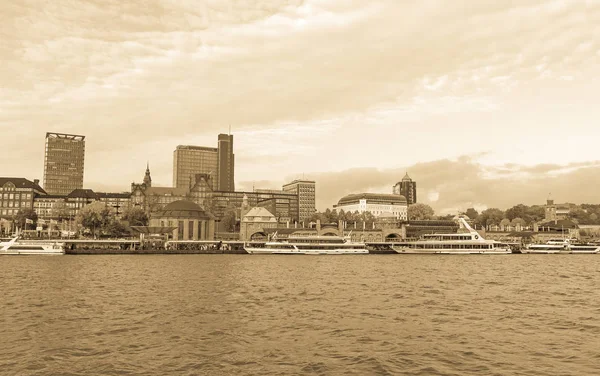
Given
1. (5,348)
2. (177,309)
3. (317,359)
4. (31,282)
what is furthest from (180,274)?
(317,359)

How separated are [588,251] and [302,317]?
135876mm

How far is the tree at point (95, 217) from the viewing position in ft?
509

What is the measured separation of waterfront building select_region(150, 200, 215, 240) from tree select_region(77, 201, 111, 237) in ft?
63.8

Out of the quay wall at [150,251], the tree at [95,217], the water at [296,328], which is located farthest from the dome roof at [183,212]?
the water at [296,328]

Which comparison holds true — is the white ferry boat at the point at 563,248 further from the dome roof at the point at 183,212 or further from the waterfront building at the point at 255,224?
the dome roof at the point at 183,212

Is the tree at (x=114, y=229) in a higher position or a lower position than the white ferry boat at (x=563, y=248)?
higher

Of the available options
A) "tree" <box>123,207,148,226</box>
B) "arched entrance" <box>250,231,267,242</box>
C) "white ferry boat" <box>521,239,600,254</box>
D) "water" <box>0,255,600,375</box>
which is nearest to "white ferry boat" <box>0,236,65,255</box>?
"tree" <box>123,207,148,226</box>

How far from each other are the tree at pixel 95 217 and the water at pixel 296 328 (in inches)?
3777

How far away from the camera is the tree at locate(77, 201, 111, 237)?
15525 cm

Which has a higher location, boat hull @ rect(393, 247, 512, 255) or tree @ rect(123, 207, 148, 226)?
tree @ rect(123, 207, 148, 226)

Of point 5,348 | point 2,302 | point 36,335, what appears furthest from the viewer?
point 2,302

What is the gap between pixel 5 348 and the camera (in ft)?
95.3

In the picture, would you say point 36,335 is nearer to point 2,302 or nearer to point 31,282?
point 2,302

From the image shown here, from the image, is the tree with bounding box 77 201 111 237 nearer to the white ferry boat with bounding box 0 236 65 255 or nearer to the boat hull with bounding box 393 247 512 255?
the white ferry boat with bounding box 0 236 65 255
